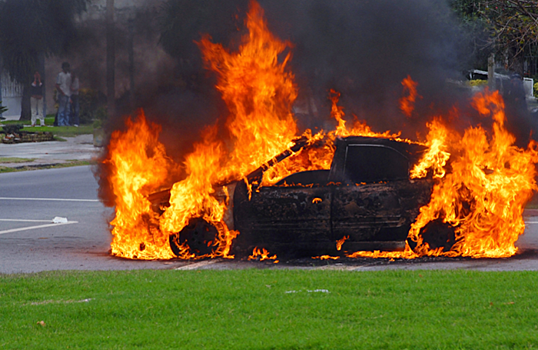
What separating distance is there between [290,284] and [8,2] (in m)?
10.3

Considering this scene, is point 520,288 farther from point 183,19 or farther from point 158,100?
point 183,19

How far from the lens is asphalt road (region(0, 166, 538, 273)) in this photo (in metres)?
8.73

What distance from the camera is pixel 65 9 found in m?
13.2

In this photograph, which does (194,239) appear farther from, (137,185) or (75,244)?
(75,244)

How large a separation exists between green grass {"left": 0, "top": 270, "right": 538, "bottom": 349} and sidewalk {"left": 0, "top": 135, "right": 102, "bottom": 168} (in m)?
15.8

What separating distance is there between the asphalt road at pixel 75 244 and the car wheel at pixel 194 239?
9.2 inches

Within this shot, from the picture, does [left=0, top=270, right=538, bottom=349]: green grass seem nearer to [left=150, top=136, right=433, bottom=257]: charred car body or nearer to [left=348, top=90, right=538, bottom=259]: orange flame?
[left=150, top=136, right=433, bottom=257]: charred car body

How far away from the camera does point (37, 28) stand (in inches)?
521

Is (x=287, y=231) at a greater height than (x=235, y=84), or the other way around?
(x=235, y=84)

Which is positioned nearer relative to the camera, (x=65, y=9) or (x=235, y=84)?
(x=235, y=84)

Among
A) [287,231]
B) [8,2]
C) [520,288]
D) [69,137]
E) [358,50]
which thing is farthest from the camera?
[69,137]

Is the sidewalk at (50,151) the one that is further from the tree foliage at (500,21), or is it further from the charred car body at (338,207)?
the charred car body at (338,207)

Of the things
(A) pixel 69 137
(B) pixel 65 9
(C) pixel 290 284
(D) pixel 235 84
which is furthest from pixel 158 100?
(A) pixel 69 137

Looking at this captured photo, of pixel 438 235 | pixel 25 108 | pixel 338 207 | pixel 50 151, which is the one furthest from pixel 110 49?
pixel 25 108
